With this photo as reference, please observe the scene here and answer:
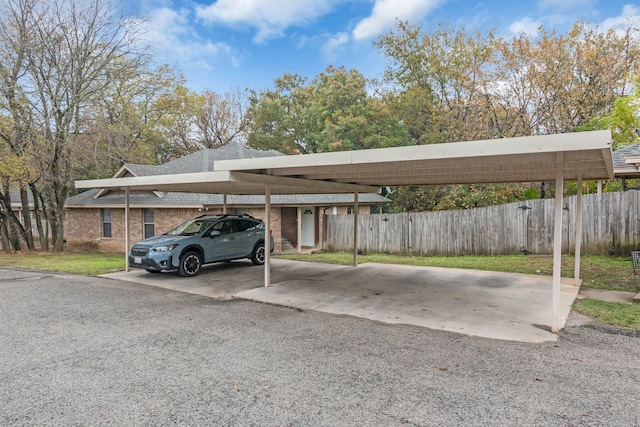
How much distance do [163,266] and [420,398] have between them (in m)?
7.70

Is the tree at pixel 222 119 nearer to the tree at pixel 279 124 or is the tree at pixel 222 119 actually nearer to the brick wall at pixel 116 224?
the tree at pixel 279 124

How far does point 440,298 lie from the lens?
24.6 ft

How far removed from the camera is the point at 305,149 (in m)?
29.3

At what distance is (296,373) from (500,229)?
37.8 ft

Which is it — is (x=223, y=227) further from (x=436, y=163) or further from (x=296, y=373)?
(x=296, y=373)

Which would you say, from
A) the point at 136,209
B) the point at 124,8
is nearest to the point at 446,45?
the point at 124,8

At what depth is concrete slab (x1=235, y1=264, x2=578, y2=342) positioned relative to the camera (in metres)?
5.80

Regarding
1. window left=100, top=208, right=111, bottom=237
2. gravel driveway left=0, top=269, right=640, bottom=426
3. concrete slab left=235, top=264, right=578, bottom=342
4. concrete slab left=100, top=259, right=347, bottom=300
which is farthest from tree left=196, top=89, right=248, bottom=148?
gravel driveway left=0, top=269, right=640, bottom=426

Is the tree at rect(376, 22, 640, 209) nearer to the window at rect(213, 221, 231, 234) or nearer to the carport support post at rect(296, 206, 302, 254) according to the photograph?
the carport support post at rect(296, 206, 302, 254)

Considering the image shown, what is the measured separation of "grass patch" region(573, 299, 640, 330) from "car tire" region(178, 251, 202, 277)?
8.48 meters

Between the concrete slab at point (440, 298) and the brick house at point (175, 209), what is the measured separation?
7775 millimetres

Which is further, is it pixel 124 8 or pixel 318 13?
pixel 318 13

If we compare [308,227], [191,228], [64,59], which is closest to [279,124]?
[308,227]

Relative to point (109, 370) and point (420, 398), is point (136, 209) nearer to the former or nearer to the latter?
point (109, 370)
